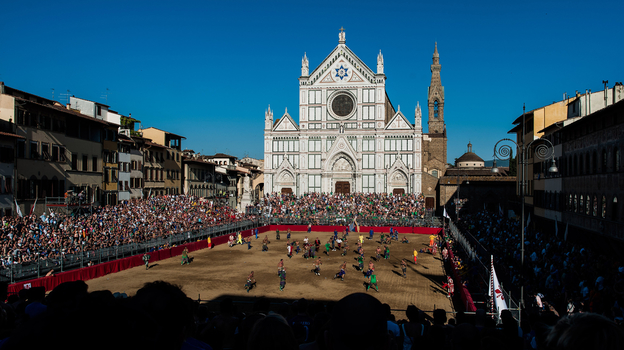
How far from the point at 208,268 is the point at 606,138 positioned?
26.9m

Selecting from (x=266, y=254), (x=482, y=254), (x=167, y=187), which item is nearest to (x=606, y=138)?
(x=482, y=254)

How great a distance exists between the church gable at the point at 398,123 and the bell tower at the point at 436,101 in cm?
2878

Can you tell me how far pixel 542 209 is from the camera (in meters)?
36.2

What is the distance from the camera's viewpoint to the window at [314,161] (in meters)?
67.2

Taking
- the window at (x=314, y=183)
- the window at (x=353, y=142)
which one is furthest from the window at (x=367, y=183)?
the window at (x=314, y=183)

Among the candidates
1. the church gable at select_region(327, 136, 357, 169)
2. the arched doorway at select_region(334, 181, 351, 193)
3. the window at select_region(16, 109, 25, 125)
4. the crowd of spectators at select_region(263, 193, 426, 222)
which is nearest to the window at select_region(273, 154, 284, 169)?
the crowd of spectators at select_region(263, 193, 426, 222)

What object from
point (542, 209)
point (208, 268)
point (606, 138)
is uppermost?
point (606, 138)

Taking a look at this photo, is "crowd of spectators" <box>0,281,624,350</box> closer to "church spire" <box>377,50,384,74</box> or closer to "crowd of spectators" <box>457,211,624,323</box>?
"crowd of spectators" <box>457,211,624,323</box>

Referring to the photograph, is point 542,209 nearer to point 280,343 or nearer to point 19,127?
point 280,343

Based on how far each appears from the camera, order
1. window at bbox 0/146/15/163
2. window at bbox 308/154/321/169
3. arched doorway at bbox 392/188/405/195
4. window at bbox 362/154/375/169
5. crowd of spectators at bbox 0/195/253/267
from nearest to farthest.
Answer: crowd of spectators at bbox 0/195/253/267 → window at bbox 0/146/15/163 → arched doorway at bbox 392/188/405/195 → window at bbox 362/154/375/169 → window at bbox 308/154/321/169

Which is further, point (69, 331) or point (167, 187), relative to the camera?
point (167, 187)

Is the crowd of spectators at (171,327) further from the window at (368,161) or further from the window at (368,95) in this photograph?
the window at (368,95)

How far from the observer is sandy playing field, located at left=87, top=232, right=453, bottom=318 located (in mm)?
23094

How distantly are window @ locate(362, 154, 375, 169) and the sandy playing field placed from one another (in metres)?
28.6
